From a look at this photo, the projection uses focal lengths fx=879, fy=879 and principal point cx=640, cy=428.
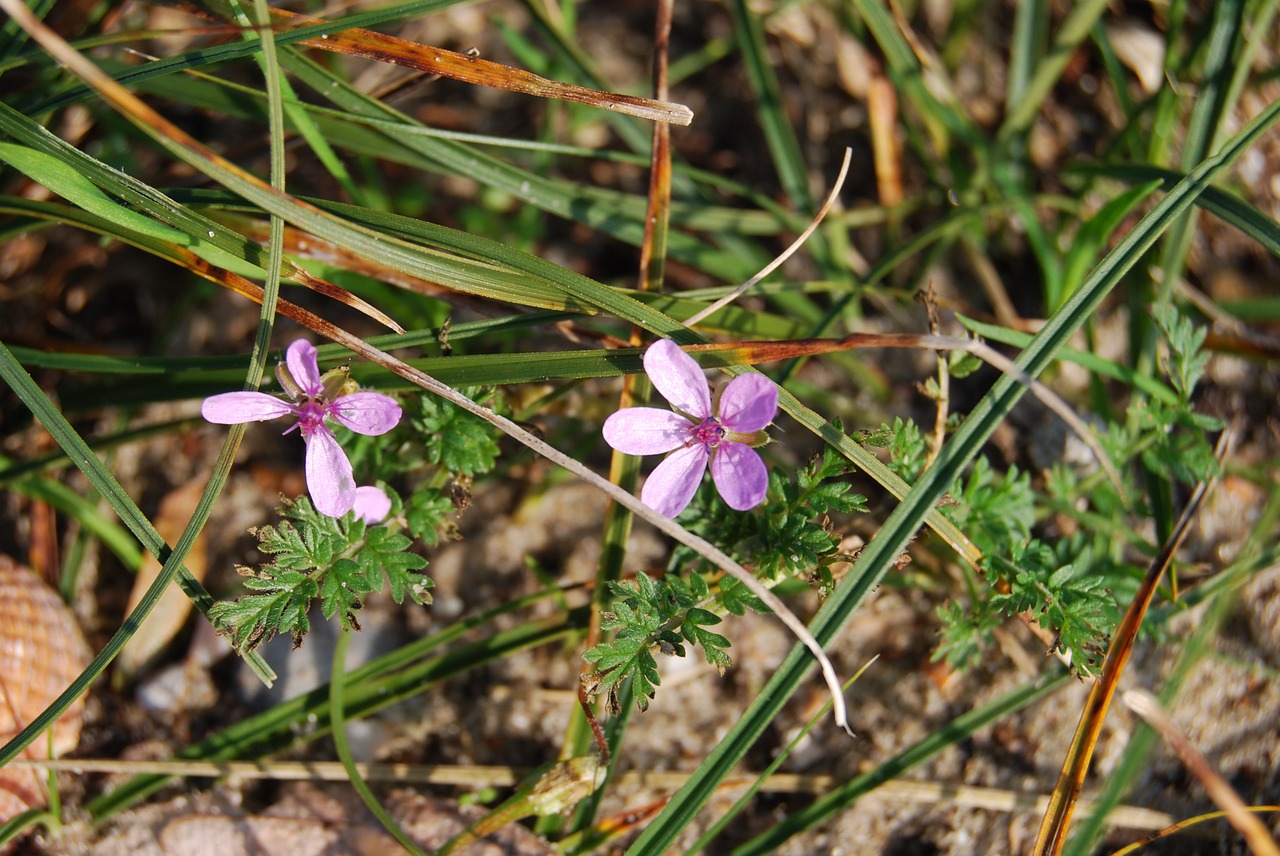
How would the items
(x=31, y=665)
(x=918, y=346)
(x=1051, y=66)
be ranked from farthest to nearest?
(x=1051, y=66)
(x=31, y=665)
(x=918, y=346)

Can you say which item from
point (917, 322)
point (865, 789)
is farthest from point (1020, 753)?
point (917, 322)

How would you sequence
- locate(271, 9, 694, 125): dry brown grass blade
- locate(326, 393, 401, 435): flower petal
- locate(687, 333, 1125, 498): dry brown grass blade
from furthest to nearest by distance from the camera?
1. locate(271, 9, 694, 125): dry brown grass blade
2. locate(326, 393, 401, 435): flower petal
3. locate(687, 333, 1125, 498): dry brown grass blade

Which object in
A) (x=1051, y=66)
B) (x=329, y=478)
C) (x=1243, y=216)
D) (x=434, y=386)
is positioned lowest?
(x=329, y=478)

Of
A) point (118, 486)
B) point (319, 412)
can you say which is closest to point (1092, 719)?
point (319, 412)

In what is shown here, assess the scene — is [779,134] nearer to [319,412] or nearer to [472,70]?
[472,70]

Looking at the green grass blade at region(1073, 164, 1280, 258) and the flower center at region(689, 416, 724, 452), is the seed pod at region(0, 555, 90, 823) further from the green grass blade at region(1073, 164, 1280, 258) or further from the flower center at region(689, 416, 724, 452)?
the green grass blade at region(1073, 164, 1280, 258)

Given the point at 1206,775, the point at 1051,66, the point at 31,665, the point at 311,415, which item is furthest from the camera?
the point at 1051,66

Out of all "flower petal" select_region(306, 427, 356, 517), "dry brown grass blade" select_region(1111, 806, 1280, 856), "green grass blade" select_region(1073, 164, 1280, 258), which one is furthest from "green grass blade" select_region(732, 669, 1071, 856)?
"flower petal" select_region(306, 427, 356, 517)
